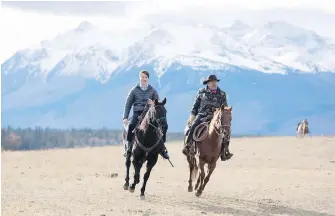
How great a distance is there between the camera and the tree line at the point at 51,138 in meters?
153

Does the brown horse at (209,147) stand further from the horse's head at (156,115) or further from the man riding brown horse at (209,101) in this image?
the horse's head at (156,115)

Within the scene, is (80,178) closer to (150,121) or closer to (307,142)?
(150,121)

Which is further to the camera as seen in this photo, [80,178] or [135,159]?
[80,178]

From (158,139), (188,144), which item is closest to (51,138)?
(188,144)

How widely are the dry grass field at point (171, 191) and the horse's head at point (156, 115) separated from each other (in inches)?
70.3

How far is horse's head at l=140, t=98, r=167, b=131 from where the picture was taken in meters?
18.5

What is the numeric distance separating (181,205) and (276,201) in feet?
9.30

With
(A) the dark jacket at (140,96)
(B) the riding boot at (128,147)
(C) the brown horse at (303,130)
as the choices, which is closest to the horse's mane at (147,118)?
(A) the dark jacket at (140,96)

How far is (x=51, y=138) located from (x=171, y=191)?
155m

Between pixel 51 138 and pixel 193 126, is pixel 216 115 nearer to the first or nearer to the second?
pixel 193 126

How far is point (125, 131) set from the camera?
20594mm

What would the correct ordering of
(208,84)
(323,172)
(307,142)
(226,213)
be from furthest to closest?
(307,142) → (323,172) → (208,84) → (226,213)

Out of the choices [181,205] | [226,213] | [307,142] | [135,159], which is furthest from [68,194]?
[307,142]

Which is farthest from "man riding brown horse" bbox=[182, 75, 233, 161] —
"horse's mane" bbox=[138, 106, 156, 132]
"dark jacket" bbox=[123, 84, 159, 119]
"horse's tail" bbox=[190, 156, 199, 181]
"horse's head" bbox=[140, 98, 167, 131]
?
"horse's mane" bbox=[138, 106, 156, 132]
